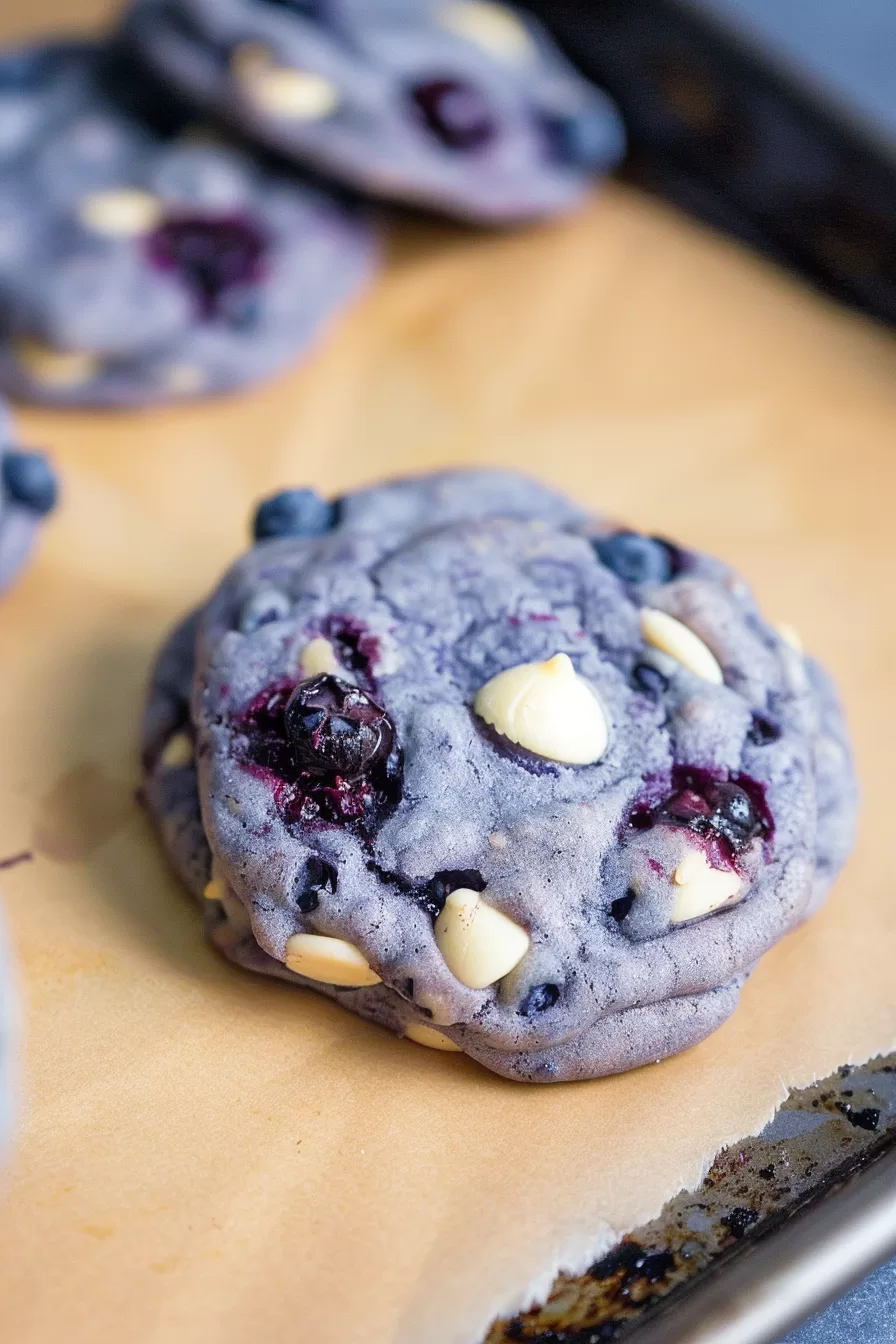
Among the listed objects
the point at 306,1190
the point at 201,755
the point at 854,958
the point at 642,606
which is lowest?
the point at 306,1190

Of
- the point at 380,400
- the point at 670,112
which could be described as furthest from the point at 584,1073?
the point at 670,112

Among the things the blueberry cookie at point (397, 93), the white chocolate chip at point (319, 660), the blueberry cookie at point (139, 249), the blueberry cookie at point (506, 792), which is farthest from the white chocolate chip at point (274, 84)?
the white chocolate chip at point (319, 660)

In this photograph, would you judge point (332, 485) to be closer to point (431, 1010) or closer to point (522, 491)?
point (522, 491)

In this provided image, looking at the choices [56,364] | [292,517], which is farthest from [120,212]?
[292,517]

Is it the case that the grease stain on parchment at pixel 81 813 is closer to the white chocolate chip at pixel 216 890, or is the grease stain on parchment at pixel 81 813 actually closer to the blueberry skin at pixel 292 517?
the white chocolate chip at pixel 216 890

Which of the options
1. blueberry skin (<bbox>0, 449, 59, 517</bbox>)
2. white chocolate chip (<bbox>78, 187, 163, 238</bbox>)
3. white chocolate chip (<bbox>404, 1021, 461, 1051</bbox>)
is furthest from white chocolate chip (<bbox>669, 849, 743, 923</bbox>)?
white chocolate chip (<bbox>78, 187, 163, 238</bbox>)
